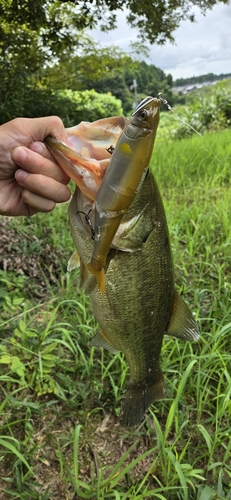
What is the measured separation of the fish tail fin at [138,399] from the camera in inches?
70.0

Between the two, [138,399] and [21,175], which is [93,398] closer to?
[138,399]

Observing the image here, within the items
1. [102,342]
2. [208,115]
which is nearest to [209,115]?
[208,115]

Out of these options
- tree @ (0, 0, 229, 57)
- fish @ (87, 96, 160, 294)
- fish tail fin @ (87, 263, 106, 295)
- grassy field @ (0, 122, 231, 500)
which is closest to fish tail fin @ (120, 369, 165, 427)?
grassy field @ (0, 122, 231, 500)

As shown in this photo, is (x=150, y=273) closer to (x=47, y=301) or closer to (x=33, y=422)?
(x=33, y=422)

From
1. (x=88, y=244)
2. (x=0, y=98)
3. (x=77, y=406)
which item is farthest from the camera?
(x=0, y=98)

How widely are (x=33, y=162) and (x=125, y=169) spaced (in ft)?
1.61

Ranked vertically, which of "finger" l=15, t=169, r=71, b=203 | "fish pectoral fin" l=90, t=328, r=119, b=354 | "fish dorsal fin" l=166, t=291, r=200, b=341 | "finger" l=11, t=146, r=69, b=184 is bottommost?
"fish pectoral fin" l=90, t=328, r=119, b=354

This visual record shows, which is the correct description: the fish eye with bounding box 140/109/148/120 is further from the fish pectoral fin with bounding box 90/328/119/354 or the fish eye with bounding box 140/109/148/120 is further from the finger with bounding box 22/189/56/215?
the fish pectoral fin with bounding box 90/328/119/354

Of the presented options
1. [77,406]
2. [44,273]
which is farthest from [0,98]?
[77,406]

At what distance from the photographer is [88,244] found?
131cm

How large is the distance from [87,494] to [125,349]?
29.9 inches

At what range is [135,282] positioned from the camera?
1.41 metres

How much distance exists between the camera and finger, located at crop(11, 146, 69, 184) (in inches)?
52.1

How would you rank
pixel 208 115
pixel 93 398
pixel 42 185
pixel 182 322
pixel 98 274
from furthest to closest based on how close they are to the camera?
pixel 208 115, pixel 93 398, pixel 182 322, pixel 42 185, pixel 98 274
